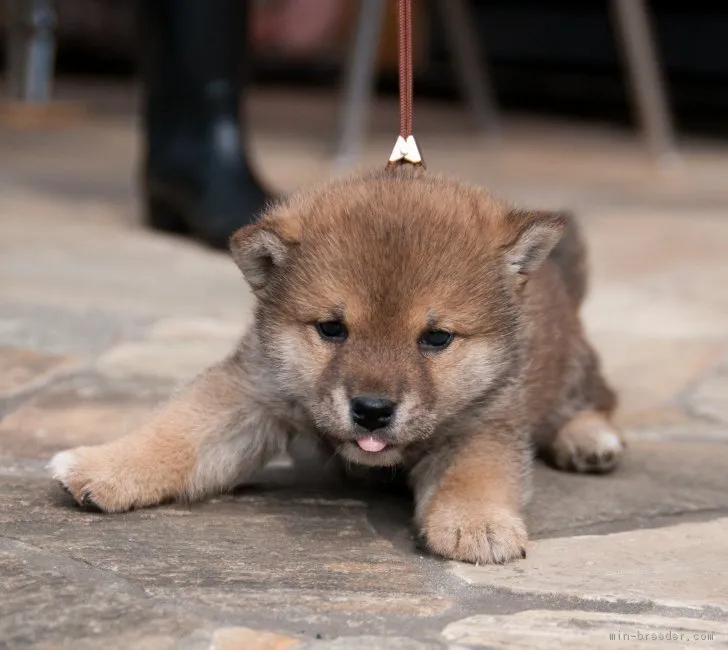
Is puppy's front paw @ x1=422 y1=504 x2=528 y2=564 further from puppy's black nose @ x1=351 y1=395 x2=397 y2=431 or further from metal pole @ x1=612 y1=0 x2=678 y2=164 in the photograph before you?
metal pole @ x1=612 y1=0 x2=678 y2=164

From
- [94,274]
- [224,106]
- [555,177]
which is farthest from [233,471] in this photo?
[555,177]

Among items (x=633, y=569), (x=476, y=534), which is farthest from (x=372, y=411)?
(x=633, y=569)

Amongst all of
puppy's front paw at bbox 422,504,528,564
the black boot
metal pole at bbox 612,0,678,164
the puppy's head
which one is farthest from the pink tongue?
metal pole at bbox 612,0,678,164

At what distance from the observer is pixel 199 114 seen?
516 centimetres

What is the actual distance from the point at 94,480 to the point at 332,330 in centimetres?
56

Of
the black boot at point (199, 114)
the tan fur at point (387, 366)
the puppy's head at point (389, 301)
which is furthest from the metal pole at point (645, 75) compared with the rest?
the puppy's head at point (389, 301)

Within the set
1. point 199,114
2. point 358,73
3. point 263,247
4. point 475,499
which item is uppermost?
point 358,73

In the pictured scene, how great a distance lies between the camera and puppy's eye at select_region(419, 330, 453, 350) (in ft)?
8.09

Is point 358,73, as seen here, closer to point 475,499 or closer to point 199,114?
point 199,114

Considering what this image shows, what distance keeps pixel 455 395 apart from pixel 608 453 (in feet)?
2.17

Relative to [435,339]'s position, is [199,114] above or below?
above

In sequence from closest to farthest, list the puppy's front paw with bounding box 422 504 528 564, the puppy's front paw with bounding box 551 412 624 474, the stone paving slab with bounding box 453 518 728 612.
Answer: the stone paving slab with bounding box 453 518 728 612, the puppy's front paw with bounding box 422 504 528 564, the puppy's front paw with bounding box 551 412 624 474

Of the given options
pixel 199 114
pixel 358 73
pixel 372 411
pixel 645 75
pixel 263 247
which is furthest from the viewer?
pixel 358 73

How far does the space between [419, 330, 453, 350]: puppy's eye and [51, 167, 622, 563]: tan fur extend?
0.01 meters
